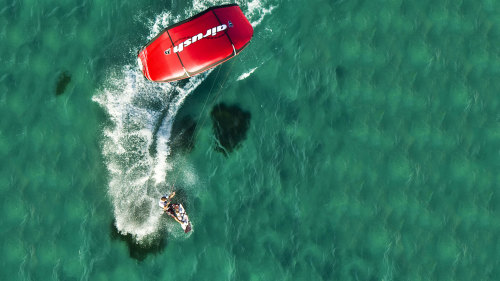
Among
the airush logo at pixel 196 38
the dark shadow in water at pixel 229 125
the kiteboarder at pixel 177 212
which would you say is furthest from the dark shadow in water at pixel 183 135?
the airush logo at pixel 196 38

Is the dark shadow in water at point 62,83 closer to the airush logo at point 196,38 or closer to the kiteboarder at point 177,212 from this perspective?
the airush logo at point 196,38

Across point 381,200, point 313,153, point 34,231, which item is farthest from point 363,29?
point 34,231

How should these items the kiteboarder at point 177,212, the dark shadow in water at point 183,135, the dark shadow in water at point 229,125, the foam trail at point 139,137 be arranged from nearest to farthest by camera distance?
the kiteboarder at point 177,212 → the foam trail at point 139,137 → the dark shadow in water at point 229,125 → the dark shadow in water at point 183,135

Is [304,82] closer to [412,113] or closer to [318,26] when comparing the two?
[318,26]

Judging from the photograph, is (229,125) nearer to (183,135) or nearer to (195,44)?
(183,135)

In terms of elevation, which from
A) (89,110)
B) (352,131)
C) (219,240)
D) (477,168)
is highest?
(89,110)

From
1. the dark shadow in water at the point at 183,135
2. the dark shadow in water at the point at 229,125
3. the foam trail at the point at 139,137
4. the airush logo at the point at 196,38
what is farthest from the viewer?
the dark shadow in water at the point at 183,135

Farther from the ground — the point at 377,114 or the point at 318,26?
the point at 318,26
